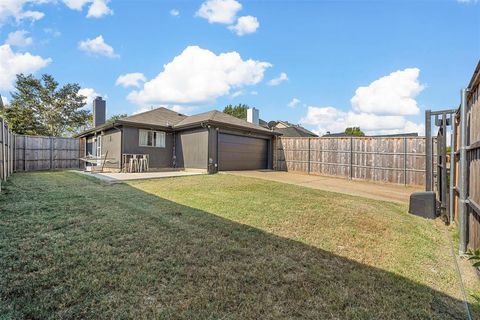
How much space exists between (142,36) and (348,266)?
1133 centimetres

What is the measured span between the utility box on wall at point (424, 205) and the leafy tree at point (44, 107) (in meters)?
30.9

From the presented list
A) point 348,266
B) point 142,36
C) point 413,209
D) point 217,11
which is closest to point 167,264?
point 348,266

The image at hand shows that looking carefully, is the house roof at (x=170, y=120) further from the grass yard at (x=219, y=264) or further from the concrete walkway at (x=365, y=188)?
the grass yard at (x=219, y=264)

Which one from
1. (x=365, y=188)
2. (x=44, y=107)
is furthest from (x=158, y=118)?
(x=44, y=107)

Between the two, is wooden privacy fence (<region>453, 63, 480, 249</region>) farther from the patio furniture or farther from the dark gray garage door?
the patio furniture

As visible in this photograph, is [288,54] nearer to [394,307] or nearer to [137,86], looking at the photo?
[394,307]

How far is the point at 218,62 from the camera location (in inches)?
615

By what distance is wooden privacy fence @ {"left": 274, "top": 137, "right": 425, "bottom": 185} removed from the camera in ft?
32.5

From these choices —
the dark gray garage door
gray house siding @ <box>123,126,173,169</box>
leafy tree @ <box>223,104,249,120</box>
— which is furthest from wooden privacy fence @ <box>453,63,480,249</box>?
leafy tree @ <box>223,104,249,120</box>

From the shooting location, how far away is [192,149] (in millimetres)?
12852

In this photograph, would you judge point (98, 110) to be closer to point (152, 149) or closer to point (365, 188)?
point (152, 149)

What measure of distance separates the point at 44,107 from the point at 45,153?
13.4 meters

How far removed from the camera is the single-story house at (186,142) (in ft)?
39.7

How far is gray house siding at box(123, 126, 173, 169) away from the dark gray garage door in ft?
11.3
